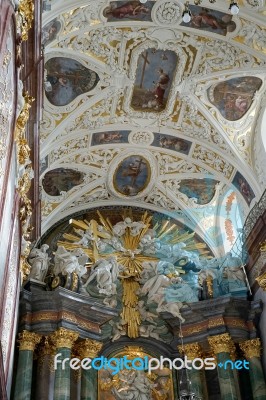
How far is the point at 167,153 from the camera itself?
685 inches

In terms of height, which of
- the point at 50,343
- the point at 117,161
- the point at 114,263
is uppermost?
the point at 117,161

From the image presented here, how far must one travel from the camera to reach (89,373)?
1453 centimetres

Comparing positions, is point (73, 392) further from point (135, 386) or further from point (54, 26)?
point (54, 26)

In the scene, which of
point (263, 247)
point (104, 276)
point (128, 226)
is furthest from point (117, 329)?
point (263, 247)

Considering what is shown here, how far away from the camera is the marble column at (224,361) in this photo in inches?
541

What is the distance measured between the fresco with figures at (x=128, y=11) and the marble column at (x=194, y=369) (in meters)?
9.08

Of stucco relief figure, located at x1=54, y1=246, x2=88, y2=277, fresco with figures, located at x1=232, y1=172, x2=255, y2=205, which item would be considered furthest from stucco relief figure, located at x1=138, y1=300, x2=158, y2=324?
fresco with figures, located at x1=232, y1=172, x2=255, y2=205

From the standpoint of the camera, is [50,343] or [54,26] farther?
[50,343]

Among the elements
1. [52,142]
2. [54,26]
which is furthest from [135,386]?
[54,26]

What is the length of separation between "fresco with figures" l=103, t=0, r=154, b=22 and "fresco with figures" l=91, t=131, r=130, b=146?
13.5 ft

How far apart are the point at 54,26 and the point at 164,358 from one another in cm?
961

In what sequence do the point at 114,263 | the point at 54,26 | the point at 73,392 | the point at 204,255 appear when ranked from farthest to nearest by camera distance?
the point at 204,255
the point at 114,263
the point at 73,392
the point at 54,26

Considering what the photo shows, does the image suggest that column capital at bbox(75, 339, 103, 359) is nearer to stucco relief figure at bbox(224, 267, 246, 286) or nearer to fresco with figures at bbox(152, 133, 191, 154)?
stucco relief figure at bbox(224, 267, 246, 286)

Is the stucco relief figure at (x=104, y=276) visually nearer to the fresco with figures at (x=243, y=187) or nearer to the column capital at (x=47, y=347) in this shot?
the column capital at (x=47, y=347)
